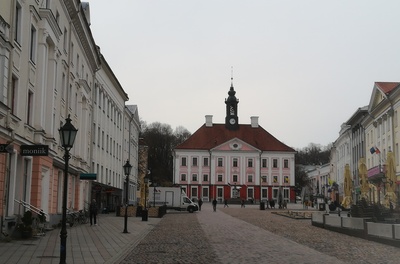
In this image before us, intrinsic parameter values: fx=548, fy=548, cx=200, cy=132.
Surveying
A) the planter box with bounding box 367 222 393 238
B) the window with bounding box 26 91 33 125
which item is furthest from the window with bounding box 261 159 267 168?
the window with bounding box 26 91 33 125

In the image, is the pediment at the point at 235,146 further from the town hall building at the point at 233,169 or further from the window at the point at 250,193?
the window at the point at 250,193

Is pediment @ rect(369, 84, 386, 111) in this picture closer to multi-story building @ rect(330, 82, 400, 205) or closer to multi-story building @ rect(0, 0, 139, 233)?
multi-story building @ rect(330, 82, 400, 205)

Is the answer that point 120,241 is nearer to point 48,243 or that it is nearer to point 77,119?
point 48,243

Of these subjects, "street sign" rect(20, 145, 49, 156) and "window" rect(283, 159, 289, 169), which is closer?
"street sign" rect(20, 145, 49, 156)

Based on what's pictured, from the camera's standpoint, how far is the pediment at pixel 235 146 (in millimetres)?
111062

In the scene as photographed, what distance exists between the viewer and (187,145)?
112688 millimetres

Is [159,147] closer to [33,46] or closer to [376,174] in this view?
[376,174]

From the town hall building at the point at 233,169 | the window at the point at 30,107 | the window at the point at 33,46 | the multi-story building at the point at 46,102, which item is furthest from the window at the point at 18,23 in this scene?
the town hall building at the point at 233,169

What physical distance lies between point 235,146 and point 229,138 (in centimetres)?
453

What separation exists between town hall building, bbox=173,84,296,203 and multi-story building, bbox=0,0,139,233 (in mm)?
62836

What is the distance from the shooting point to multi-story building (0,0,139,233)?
19.5m

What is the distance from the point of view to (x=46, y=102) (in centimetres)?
2558

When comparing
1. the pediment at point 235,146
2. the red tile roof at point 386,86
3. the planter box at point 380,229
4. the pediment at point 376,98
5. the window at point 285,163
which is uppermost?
the red tile roof at point 386,86

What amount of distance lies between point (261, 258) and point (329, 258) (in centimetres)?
193
